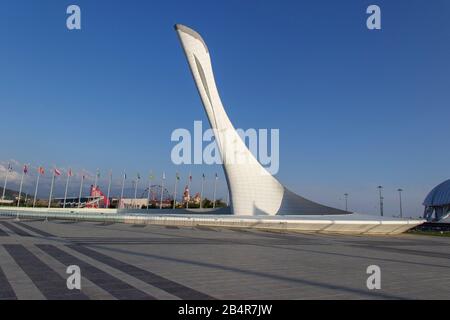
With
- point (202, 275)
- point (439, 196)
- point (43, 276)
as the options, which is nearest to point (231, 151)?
point (202, 275)

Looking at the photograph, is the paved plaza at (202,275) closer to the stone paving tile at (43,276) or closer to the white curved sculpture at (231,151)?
the stone paving tile at (43,276)

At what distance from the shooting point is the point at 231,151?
2583 centimetres

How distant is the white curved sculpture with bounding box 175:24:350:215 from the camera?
25578 millimetres

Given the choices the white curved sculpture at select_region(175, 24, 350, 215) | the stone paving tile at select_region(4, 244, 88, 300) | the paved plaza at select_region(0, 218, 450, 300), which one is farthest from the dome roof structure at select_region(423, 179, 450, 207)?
the stone paving tile at select_region(4, 244, 88, 300)

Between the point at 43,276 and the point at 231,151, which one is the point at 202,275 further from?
the point at 231,151

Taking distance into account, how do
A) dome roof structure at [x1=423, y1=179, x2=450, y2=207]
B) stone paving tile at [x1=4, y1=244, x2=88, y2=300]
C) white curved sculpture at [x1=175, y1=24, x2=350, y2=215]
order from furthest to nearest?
dome roof structure at [x1=423, y1=179, x2=450, y2=207], white curved sculpture at [x1=175, y1=24, x2=350, y2=215], stone paving tile at [x1=4, y1=244, x2=88, y2=300]

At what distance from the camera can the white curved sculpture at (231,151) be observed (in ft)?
83.9

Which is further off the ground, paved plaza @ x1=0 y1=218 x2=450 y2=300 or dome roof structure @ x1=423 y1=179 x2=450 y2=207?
dome roof structure @ x1=423 y1=179 x2=450 y2=207

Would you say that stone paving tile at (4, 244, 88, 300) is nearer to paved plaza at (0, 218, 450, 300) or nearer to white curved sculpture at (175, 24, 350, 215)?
paved plaza at (0, 218, 450, 300)

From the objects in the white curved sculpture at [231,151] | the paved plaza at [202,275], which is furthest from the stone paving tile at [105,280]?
the white curved sculpture at [231,151]

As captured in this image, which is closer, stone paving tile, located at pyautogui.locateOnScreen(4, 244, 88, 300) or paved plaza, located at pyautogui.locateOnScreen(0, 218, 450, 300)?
stone paving tile, located at pyautogui.locateOnScreen(4, 244, 88, 300)

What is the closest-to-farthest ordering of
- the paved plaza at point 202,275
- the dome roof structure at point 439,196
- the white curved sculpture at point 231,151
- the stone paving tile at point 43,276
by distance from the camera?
the stone paving tile at point 43,276 → the paved plaza at point 202,275 → the white curved sculpture at point 231,151 → the dome roof structure at point 439,196
